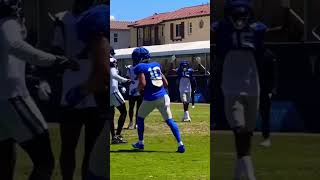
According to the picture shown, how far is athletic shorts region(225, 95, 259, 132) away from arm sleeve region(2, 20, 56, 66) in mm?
1440

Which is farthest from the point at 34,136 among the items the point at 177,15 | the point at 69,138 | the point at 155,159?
the point at 177,15

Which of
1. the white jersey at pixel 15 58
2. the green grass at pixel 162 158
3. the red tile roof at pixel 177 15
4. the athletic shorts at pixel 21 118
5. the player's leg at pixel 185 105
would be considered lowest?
the green grass at pixel 162 158

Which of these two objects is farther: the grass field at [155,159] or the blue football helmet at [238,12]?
the grass field at [155,159]

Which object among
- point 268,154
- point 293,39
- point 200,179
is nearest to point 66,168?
point 268,154

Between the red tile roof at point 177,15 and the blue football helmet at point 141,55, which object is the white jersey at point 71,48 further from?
the red tile roof at point 177,15

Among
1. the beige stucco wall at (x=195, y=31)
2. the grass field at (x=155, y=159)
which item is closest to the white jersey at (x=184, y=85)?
the grass field at (x=155, y=159)

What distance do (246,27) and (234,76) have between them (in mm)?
Answer: 385

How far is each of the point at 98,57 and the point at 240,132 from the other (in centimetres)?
126

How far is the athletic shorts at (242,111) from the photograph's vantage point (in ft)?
15.0

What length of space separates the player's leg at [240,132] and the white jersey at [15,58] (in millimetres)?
1452

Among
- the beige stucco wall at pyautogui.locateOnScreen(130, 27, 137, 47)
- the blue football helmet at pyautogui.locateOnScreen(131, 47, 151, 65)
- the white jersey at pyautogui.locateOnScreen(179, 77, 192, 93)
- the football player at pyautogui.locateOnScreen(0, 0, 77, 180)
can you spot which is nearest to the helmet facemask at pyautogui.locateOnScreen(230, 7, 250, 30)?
the football player at pyautogui.locateOnScreen(0, 0, 77, 180)

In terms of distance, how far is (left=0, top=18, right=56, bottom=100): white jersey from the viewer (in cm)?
469

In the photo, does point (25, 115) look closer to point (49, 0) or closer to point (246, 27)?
point (49, 0)

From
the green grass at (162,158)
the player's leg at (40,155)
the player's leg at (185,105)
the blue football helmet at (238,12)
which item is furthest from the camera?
the player's leg at (185,105)
